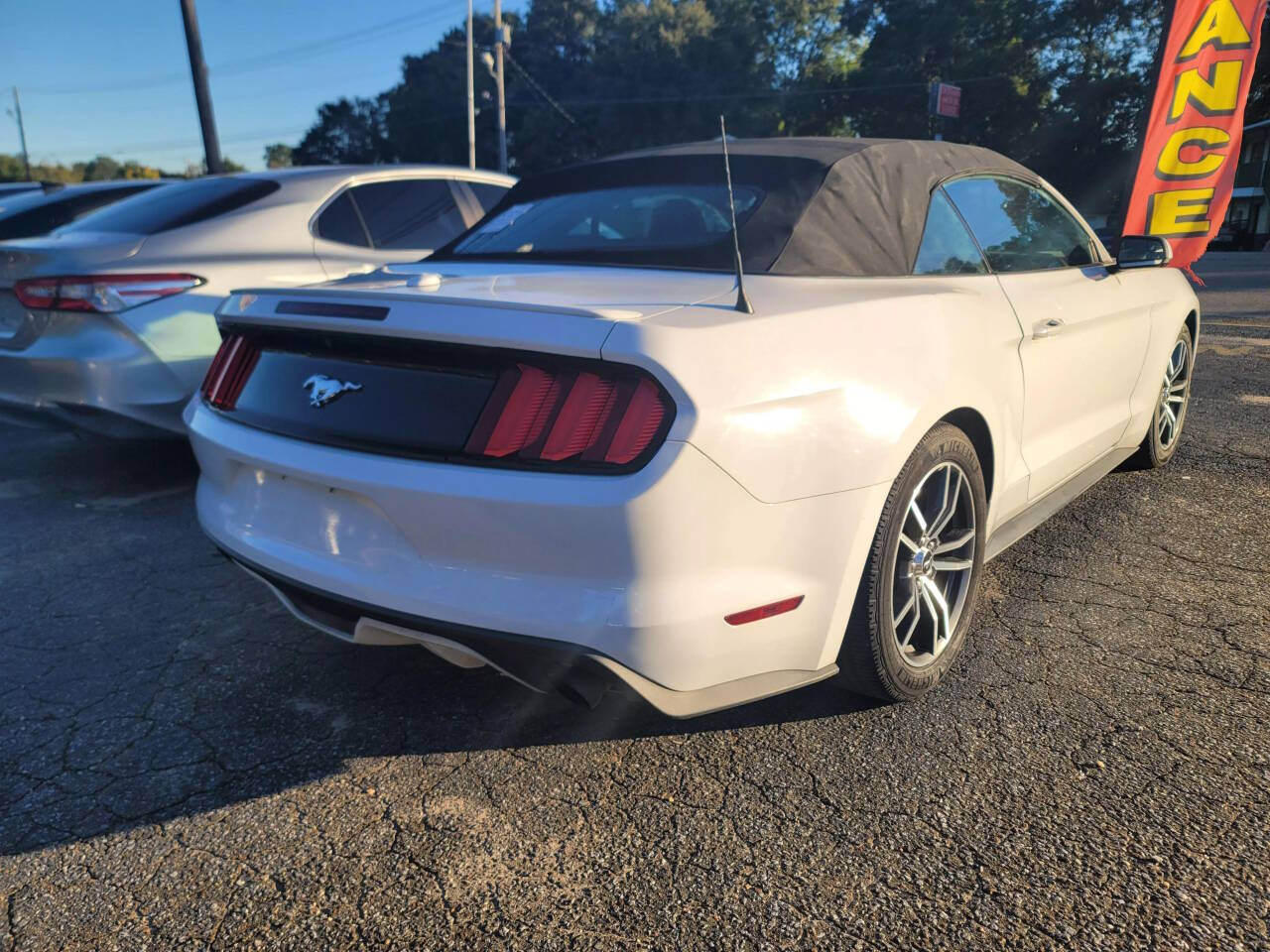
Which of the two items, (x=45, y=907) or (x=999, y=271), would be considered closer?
(x=45, y=907)

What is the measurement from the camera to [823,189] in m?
2.76

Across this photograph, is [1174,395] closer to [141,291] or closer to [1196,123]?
[1196,123]

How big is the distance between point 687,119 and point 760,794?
5432 centimetres

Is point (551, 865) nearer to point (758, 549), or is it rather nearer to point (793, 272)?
point (758, 549)

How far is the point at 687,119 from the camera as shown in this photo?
173 feet

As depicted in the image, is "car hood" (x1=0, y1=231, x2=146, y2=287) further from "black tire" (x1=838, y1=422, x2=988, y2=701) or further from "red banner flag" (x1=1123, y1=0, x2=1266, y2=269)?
"red banner flag" (x1=1123, y1=0, x2=1266, y2=269)

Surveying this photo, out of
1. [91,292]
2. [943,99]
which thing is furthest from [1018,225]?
[943,99]

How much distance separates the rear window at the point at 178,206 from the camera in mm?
4660

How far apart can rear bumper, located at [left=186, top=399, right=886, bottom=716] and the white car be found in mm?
2376

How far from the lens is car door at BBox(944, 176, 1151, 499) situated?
3.03m

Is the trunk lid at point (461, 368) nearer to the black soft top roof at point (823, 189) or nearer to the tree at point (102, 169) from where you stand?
the black soft top roof at point (823, 189)

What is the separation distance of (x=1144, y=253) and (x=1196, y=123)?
4.21m

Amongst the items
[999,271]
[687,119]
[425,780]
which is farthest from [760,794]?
[687,119]

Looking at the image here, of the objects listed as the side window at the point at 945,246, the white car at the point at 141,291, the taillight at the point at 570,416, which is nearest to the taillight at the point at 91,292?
the white car at the point at 141,291
